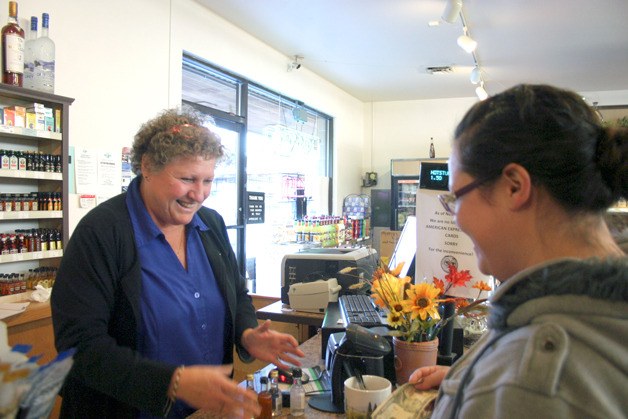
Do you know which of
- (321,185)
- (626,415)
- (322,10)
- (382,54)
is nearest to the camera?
(626,415)

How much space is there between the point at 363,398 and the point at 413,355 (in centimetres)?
29

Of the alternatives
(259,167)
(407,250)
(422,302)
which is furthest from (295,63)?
(422,302)

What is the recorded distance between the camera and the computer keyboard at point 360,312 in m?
1.73

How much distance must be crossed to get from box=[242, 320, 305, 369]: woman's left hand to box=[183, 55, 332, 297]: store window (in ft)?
8.89

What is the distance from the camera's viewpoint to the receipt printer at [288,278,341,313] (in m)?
2.60

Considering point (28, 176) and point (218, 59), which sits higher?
point (218, 59)

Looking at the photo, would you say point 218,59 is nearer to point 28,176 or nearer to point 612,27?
point 28,176

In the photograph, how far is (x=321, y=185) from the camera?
6871mm

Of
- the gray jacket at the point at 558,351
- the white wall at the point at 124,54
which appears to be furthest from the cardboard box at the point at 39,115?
the gray jacket at the point at 558,351

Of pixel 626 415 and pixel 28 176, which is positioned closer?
pixel 626 415

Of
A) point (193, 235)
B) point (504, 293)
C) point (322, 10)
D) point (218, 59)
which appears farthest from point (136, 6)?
point (504, 293)

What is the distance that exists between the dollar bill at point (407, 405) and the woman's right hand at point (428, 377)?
1cm

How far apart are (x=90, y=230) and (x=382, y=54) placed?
4.75m

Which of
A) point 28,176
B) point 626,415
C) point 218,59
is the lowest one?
point 626,415
